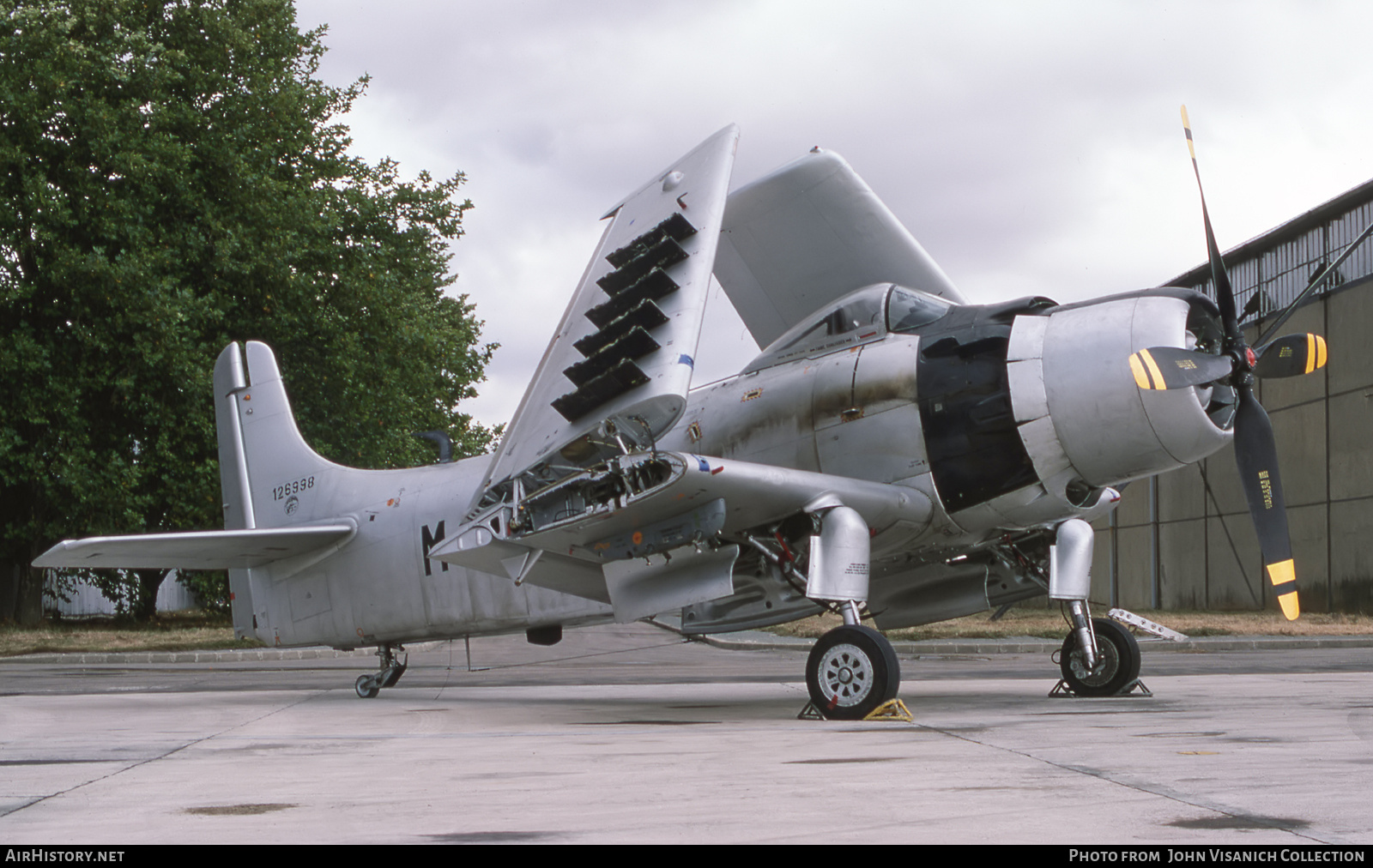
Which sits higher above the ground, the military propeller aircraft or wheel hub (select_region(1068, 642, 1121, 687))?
the military propeller aircraft

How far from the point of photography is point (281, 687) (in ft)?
53.4

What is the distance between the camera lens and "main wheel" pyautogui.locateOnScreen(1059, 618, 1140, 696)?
37.8 ft

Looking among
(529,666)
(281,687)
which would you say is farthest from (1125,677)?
(529,666)

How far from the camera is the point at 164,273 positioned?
95.2 ft

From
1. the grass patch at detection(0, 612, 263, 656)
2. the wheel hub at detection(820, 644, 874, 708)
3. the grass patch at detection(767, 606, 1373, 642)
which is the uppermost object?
the wheel hub at detection(820, 644, 874, 708)

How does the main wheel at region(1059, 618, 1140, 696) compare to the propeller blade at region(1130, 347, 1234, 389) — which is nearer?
the propeller blade at region(1130, 347, 1234, 389)

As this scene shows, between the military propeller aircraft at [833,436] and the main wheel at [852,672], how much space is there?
2 cm

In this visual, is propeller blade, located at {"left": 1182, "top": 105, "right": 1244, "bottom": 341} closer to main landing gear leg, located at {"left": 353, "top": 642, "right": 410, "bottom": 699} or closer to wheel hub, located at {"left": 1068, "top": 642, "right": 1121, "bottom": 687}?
wheel hub, located at {"left": 1068, "top": 642, "right": 1121, "bottom": 687}

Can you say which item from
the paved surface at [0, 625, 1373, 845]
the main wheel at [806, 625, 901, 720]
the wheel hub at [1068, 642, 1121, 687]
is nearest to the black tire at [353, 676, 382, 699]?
the paved surface at [0, 625, 1373, 845]

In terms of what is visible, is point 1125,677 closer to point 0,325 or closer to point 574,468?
point 574,468

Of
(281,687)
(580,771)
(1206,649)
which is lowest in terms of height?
(1206,649)

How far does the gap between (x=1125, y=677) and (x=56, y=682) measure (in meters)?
14.2

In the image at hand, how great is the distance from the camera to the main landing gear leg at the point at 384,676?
46.2 feet

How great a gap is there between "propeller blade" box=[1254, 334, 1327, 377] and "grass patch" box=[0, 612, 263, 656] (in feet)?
66.8
